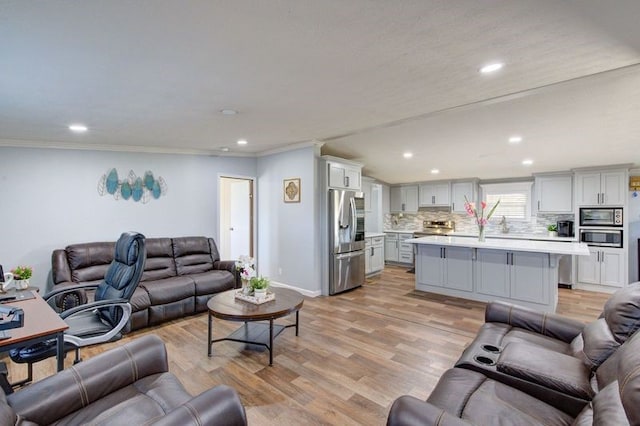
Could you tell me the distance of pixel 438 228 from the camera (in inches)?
289

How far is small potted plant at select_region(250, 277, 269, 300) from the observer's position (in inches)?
121

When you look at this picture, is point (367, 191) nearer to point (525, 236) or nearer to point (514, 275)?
point (525, 236)

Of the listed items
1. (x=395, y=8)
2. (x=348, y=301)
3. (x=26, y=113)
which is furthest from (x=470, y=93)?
(x=26, y=113)

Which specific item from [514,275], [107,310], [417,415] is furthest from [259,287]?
[514,275]

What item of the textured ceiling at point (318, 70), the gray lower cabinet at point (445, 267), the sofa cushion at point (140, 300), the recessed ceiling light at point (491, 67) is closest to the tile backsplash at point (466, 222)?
the textured ceiling at point (318, 70)

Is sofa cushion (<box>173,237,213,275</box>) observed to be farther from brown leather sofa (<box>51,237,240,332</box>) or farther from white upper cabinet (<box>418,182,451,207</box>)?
white upper cabinet (<box>418,182,451,207</box>)

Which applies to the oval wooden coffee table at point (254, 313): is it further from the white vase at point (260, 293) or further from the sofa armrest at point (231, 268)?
the sofa armrest at point (231, 268)

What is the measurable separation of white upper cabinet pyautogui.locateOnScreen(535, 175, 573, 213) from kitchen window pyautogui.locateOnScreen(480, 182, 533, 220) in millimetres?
312

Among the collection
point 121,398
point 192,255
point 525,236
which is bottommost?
point 121,398

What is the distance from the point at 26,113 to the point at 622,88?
5.46m

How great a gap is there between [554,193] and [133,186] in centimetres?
747

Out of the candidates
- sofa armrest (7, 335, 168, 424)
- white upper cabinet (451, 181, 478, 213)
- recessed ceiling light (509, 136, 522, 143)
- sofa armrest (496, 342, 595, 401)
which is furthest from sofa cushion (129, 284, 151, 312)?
white upper cabinet (451, 181, 478, 213)

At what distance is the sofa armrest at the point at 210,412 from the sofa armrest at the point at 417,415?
615 mm

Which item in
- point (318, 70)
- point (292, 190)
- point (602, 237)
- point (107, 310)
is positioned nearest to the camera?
point (318, 70)
